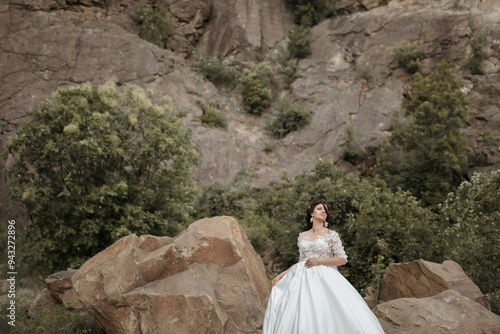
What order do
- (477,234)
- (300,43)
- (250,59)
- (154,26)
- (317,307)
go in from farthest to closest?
(250,59) → (300,43) → (154,26) → (477,234) → (317,307)

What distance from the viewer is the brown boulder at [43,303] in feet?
27.5

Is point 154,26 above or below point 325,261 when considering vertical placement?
above

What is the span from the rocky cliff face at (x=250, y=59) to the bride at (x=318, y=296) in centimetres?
1335

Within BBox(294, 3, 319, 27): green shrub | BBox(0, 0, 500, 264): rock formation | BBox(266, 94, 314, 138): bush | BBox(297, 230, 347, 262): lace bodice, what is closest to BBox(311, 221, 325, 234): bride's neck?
BBox(297, 230, 347, 262): lace bodice

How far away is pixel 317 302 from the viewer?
15.2ft

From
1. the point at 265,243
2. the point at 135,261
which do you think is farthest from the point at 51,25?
the point at 135,261

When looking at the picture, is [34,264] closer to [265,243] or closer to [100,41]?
[265,243]

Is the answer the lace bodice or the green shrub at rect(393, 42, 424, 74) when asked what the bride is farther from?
the green shrub at rect(393, 42, 424, 74)

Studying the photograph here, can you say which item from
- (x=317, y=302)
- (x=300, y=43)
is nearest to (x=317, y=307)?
(x=317, y=302)

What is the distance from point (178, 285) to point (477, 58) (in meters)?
22.4

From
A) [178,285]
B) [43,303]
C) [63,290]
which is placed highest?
[178,285]

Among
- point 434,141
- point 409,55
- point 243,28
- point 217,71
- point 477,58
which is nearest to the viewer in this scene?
point 434,141

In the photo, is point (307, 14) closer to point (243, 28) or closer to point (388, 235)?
point (243, 28)

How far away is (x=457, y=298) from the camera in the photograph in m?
5.68
